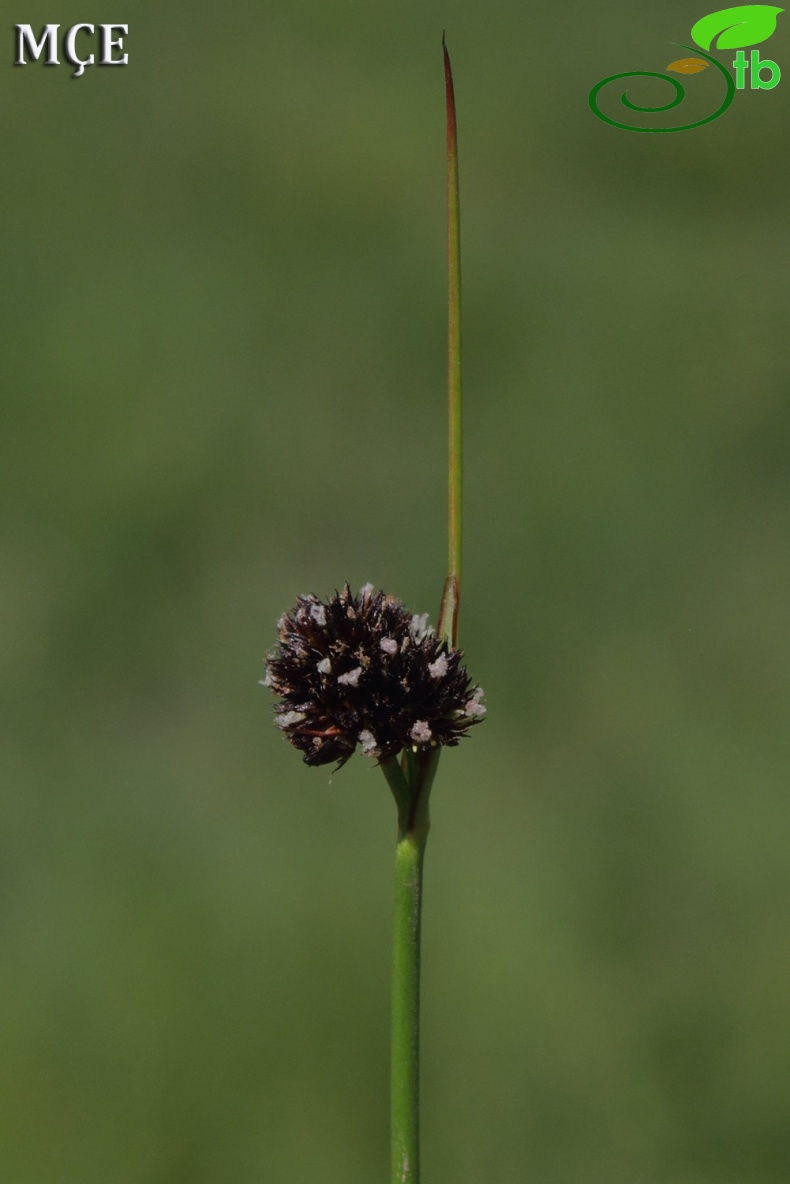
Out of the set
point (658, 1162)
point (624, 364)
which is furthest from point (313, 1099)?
point (624, 364)

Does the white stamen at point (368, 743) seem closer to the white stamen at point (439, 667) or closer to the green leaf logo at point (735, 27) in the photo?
the white stamen at point (439, 667)

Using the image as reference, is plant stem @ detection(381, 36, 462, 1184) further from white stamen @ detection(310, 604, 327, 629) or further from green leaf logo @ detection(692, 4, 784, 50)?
green leaf logo @ detection(692, 4, 784, 50)

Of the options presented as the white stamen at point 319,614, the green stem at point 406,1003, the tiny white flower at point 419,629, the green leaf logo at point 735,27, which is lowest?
the green stem at point 406,1003

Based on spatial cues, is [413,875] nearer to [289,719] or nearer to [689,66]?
[289,719]

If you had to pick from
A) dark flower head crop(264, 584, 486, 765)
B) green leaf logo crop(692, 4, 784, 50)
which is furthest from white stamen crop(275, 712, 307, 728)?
green leaf logo crop(692, 4, 784, 50)

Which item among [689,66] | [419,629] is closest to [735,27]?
[689,66]

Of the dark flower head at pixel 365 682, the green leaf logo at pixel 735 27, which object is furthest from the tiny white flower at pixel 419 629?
the green leaf logo at pixel 735 27

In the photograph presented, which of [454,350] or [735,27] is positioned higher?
[735,27]
